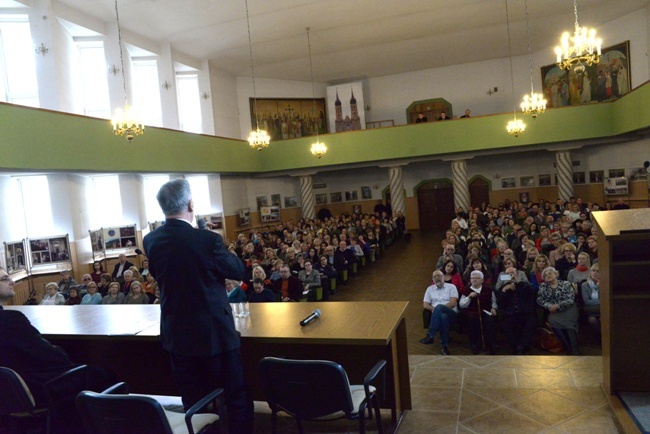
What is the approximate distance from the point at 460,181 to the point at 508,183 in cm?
355

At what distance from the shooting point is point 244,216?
20.1m

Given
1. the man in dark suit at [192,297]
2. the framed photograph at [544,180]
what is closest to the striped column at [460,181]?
the framed photograph at [544,180]

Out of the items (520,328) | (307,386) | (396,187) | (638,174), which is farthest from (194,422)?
(638,174)

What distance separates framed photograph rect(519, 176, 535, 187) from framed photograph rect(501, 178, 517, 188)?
9.9 inches

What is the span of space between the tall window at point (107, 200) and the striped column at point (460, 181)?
12586 mm

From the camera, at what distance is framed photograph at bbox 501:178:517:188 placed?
2120 cm

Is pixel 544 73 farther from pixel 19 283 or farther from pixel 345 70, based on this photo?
pixel 19 283

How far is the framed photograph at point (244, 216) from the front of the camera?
19.9m

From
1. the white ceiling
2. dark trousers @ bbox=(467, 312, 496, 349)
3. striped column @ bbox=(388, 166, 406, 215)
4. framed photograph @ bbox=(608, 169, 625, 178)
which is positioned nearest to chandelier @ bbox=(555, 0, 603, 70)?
dark trousers @ bbox=(467, 312, 496, 349)

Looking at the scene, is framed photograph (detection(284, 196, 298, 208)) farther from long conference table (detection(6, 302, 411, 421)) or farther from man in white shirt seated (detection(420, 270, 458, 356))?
long conference table (detection(6, 302, 411, 421))

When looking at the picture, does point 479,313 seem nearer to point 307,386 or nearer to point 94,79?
point 307,386

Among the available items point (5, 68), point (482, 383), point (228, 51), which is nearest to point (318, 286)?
point (482, 383)

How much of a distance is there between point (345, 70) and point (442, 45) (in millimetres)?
4496

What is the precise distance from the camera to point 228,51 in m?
18.0
